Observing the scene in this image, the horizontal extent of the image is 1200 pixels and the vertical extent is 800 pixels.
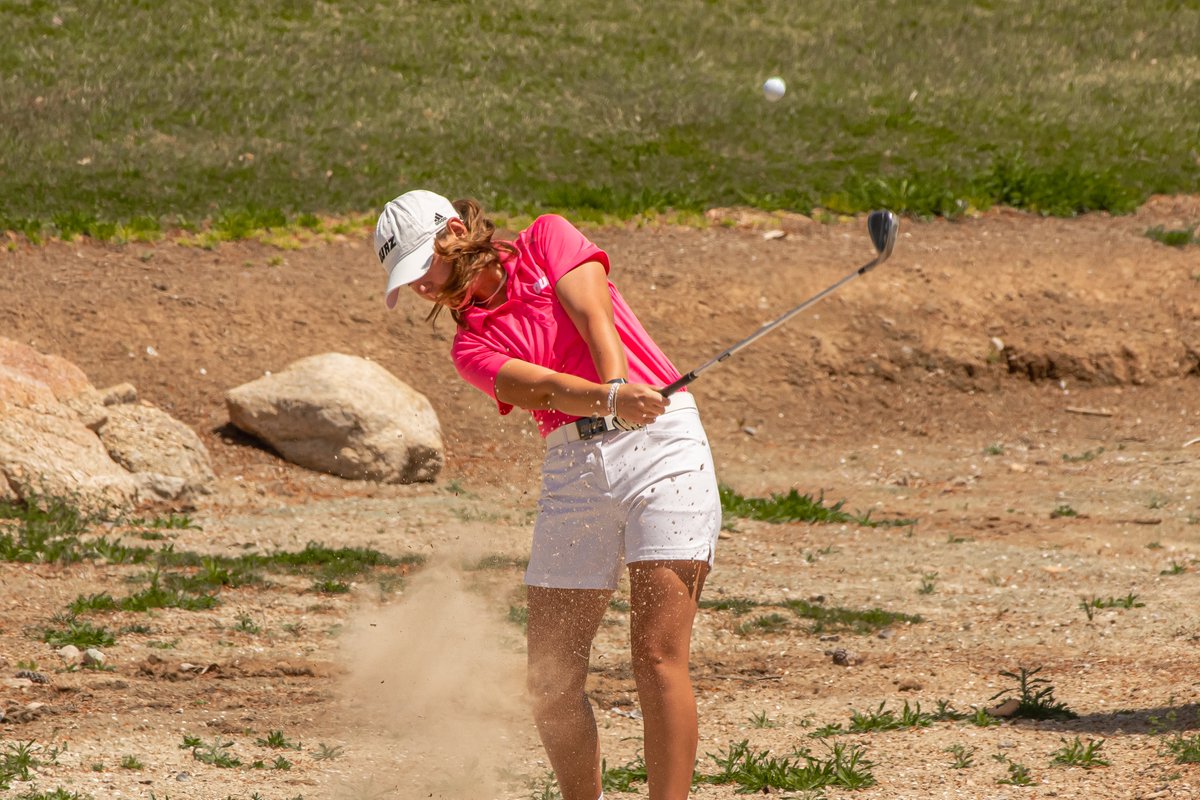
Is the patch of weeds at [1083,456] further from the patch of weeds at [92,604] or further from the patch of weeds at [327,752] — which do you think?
the patch of weeds at [327,752]

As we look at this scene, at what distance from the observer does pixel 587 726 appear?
11.8 feet

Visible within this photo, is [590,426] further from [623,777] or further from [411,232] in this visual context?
[623,777]

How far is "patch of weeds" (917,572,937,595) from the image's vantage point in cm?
697

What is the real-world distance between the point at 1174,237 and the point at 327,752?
9644 millimetres

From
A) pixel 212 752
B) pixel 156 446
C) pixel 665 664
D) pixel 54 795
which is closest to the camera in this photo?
pixel 665 664

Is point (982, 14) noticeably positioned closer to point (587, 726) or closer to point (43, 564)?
point (43, 564)

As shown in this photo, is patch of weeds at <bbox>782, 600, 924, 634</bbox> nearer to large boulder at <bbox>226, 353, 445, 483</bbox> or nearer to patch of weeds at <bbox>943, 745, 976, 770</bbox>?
patch of weeds at <bbox>943, 745, 976, 770</bbox>

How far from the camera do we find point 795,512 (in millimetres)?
8453

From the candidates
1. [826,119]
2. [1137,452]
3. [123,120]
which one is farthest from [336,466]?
[826,119]

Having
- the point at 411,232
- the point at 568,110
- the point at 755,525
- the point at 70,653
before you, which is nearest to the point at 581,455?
the point at 411,232

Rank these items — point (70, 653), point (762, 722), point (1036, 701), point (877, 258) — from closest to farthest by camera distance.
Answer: point (877, 258)
point (1036, 701)
point (762, 722)
point (70, 653)

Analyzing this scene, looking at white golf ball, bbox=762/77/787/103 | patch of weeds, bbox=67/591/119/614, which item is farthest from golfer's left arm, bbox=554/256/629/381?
white golf ball, bbox=762/77/787/103

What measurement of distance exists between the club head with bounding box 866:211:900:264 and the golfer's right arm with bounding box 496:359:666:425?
2.28ft

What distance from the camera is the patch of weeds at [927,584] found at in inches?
275
